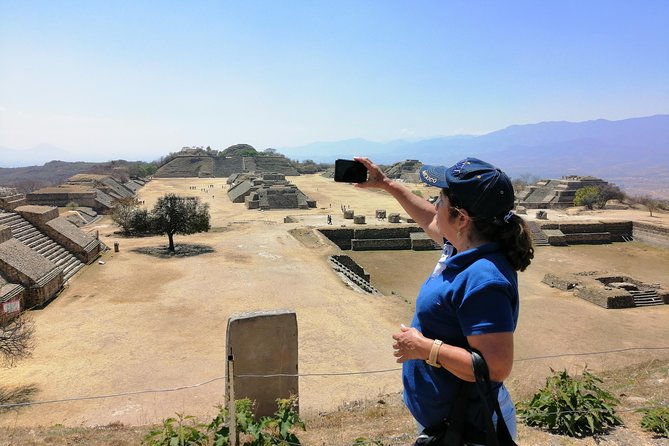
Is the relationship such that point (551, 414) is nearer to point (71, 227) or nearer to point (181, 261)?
point (181, 261)

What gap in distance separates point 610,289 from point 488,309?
17.5 meters

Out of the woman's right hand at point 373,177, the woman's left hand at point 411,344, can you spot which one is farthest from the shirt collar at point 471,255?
the woman's right hand at point 373,177

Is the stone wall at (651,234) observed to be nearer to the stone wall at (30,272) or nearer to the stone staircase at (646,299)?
the stone staircase at (646,299)

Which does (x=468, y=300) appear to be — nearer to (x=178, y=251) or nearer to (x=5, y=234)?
(x=5, y=234)

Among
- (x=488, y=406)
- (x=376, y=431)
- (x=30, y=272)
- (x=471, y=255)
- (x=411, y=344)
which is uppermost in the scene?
(x=471, y=255)

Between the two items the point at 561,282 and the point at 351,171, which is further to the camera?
the point at 561,282

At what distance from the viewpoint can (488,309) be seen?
180 centimetres

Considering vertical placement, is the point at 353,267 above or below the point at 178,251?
below

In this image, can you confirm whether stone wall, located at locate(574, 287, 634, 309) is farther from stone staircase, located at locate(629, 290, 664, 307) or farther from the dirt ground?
stone staircase, located at locate(629, 290, 664, 307)

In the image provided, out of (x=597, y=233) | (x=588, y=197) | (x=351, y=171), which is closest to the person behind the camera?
(x=351, y=171)

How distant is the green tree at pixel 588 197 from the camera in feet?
127

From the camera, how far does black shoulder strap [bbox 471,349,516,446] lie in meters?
1.83

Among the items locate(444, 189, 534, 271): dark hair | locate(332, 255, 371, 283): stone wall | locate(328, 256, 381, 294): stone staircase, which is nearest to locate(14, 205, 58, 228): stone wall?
locate(328, 256, 381, 294): stone staircase

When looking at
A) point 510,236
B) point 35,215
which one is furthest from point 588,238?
point 510,236
